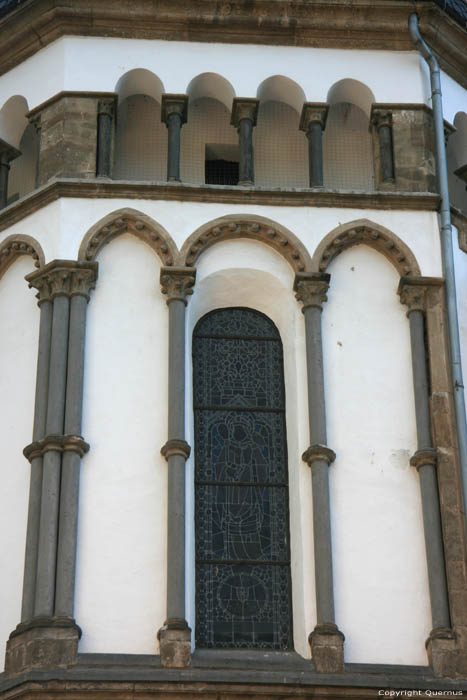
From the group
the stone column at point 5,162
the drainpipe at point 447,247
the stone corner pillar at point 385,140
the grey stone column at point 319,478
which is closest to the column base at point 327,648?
the grey stone column at point 319,478

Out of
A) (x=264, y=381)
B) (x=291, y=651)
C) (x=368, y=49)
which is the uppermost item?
(x=368, y=49)

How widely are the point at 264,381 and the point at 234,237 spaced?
144cm

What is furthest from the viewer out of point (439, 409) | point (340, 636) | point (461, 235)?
point (461, 235)

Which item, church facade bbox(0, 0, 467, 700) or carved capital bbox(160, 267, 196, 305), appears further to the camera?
carved capital bbox(160, 267, 196, 305)

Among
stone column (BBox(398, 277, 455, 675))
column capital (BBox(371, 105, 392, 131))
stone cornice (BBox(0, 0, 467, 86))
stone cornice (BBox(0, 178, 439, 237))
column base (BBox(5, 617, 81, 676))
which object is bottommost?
column base (BBox(5, 617, 81, 676))

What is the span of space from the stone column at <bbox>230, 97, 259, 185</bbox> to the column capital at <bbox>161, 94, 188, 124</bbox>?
52 centimetres

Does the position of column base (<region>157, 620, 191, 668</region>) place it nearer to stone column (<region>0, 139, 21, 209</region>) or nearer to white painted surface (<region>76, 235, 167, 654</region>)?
white painted surface (<region>76, 235, 167, 654</region>)

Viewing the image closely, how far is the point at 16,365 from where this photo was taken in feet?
66.4

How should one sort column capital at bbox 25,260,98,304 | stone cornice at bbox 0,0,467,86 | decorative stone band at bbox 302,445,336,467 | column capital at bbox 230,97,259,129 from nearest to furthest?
decorative stone band at bbox 302,445,336,467 < column capital at bbox 25,260,98,304 < column capital at bbox 230,97,259,129 < stone cornice at bbox 0,0,467,86

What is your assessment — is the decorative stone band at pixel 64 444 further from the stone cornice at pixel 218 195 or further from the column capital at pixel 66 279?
the stone cornice at pixel 218 195

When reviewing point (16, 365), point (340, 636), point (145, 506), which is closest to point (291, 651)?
point (340, 636)

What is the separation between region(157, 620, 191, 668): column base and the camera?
59.3 ft

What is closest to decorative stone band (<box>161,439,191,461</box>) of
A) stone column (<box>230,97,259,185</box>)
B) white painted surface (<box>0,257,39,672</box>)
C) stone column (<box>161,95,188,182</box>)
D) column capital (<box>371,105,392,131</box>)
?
white painted surface (<box>0,257,39,672</box>)

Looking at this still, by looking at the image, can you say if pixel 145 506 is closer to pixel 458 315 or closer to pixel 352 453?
pixel 352 453
